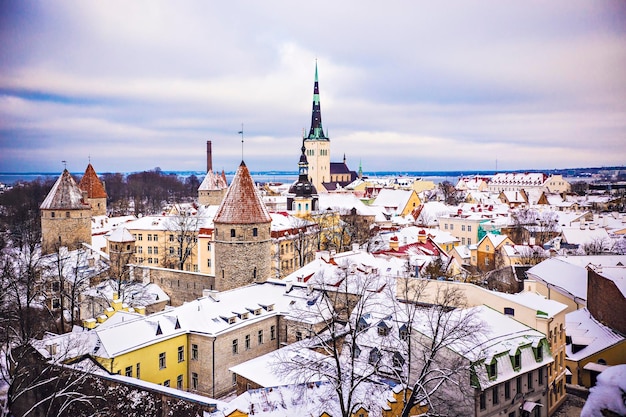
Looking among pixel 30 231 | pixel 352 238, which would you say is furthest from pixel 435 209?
pixel 30 231

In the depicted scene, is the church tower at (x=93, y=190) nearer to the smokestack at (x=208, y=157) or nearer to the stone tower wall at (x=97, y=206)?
the stone tower wall at (x=97, y=206)

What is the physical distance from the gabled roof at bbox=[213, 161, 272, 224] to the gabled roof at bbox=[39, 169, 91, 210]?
16196 millimetres

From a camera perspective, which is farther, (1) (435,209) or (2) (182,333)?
(1) (435,209)

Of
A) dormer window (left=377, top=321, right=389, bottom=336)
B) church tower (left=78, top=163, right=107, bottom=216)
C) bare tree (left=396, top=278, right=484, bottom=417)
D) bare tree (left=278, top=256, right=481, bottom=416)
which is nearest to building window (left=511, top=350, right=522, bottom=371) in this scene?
bare tree (left=396, top=278, right=484, bottom=417)

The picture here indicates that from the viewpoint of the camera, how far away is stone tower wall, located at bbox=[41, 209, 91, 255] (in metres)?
36.2

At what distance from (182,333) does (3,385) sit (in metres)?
5.56

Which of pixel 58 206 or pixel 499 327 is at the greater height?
pixel 58 206

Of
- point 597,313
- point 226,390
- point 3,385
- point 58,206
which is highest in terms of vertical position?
A: point 58,206

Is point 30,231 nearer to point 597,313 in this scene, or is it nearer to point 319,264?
Answer: point 319,264

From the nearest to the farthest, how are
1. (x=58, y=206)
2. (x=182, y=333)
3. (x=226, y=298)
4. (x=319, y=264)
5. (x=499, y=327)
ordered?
(x=499, y=327) < (x=182, y=333) < (x=226, y=298) < (x=319, y=264) < (x=58, y=206)

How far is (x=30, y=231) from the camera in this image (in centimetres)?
4609

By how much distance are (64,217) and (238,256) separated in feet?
58.0

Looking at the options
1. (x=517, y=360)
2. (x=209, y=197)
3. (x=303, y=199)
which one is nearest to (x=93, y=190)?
(x=209, y=197)

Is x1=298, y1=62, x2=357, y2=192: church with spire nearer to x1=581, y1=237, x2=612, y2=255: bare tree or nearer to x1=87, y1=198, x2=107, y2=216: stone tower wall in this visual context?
x1=87, y1=198, x2=107, y2=216: stone tower wall
